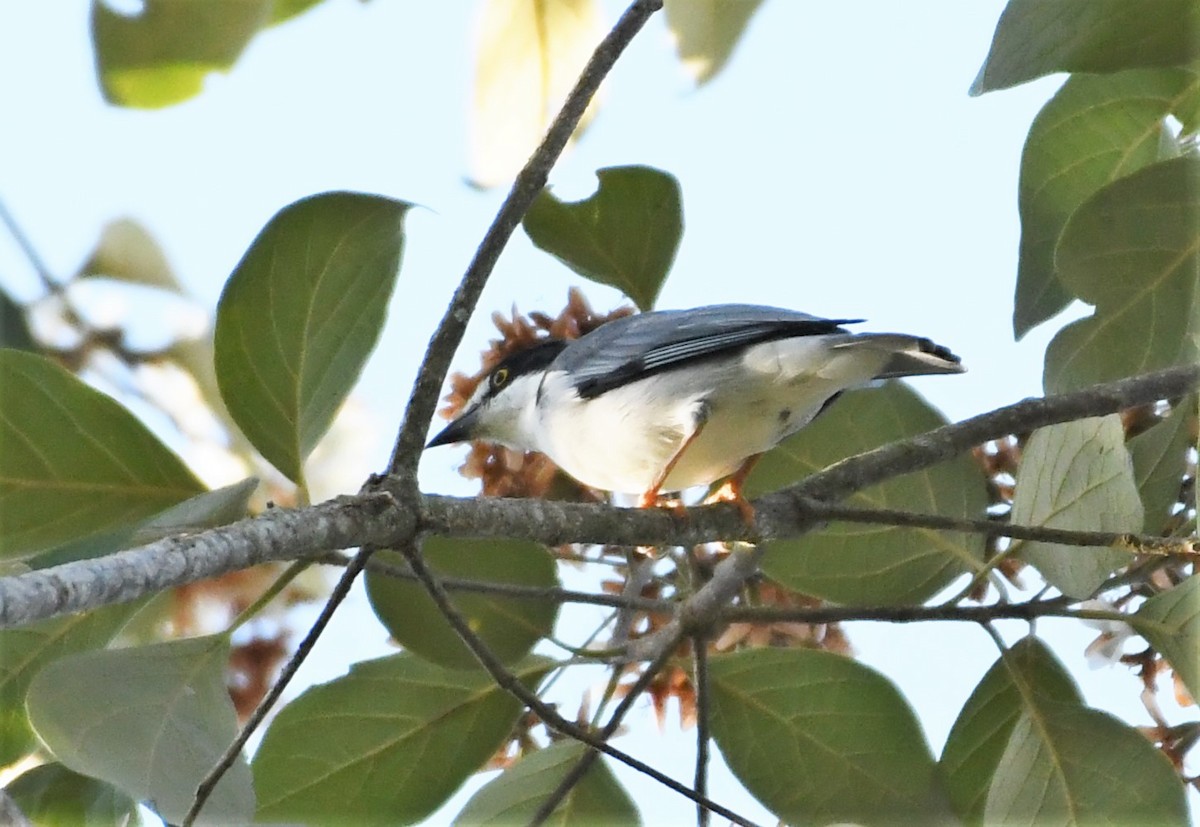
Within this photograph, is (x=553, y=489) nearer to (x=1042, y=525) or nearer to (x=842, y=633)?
(x=842, y=633)

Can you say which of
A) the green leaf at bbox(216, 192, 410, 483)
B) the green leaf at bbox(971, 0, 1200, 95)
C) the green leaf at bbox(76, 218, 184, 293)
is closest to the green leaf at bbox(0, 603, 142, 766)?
the green leaf at bbox(216, 192, 410, 483)

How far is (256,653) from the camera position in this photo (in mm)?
2291

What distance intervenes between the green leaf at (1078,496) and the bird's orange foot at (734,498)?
0.46 metres

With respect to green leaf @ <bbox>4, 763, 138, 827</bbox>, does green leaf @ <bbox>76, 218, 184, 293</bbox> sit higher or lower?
higher

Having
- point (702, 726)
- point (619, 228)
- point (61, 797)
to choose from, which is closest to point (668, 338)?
point (619, 228)

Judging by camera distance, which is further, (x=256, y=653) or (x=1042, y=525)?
(x=256, y=653)

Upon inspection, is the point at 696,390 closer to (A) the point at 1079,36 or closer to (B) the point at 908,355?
(B) the point at 908,355

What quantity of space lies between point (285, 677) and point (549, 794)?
2.29 feet

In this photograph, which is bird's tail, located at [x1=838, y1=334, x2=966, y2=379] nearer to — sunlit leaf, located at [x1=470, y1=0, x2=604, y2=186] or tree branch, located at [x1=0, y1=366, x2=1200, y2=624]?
tree branch, located at [x1=0, y1=366, x2=1200, y2=624]

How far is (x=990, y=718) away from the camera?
2.14m

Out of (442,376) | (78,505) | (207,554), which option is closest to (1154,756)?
(442,376)

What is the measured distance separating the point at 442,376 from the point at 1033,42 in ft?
3.31

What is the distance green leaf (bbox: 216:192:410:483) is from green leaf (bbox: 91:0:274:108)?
272 mm

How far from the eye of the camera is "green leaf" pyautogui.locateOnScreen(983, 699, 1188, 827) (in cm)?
191
